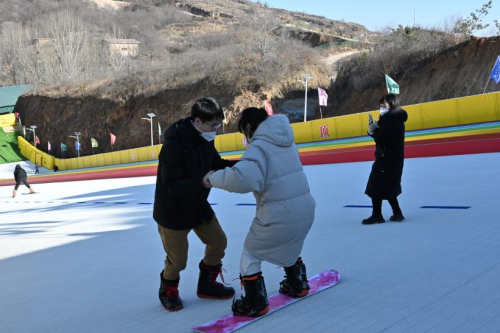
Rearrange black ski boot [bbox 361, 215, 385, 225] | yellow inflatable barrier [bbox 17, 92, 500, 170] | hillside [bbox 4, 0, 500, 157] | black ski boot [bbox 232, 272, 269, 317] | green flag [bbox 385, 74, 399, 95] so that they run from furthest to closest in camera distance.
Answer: hillside [bbox 4, 0, 500, 157], green flag [bbox 385, 74, 399, 95], yellow inflatable barrier [bbox 17, 92, 500, 170], black ski boot [bbox 361, 215, 385, 225], black ski boot [bbox 232, 272, 269, 317]

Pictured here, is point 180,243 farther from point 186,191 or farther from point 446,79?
point 446,79

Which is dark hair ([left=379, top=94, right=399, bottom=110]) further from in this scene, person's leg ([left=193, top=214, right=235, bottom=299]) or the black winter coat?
person's leg ([left=193, top=214, right=235, bottom=299])

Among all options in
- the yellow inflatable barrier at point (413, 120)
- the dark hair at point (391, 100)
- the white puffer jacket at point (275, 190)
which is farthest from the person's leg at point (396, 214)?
the yellow inflatable barrier at point (413, 120)

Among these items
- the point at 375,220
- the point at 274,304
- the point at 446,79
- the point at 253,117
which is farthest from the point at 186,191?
the point at 446,79

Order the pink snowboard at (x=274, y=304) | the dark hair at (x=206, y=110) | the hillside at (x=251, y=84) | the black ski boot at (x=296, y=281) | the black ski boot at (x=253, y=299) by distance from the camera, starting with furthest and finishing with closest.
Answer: the hillside at (x=251, y=84) < the black ski boot at (x=296, y=281) < the dark hair at (x=206, y=110) < the black ski boot at (x=253, y=299) < the pink snowboard at (x=274, y=304)

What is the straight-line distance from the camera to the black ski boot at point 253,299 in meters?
3.30

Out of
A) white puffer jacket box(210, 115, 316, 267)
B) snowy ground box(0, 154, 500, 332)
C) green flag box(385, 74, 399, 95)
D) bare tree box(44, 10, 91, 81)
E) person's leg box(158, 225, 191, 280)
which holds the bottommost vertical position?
snowy ground box(0, 154, 500, 332)

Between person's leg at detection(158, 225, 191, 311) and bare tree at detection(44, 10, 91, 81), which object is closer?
person's leg at detection(158, 225, 191, 311)

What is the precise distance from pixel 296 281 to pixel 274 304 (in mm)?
222

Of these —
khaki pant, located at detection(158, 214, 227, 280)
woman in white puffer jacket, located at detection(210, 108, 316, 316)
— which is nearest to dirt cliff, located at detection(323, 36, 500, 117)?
khaki pant, located at detection(158, 214, 227, 280)

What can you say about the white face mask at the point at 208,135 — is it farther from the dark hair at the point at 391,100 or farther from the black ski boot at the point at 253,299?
the dark hair at the point at 391,100

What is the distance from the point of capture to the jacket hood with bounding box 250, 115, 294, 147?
3.23m

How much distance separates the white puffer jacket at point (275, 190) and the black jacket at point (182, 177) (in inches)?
11.9

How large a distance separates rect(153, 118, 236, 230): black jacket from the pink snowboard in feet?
2.31
